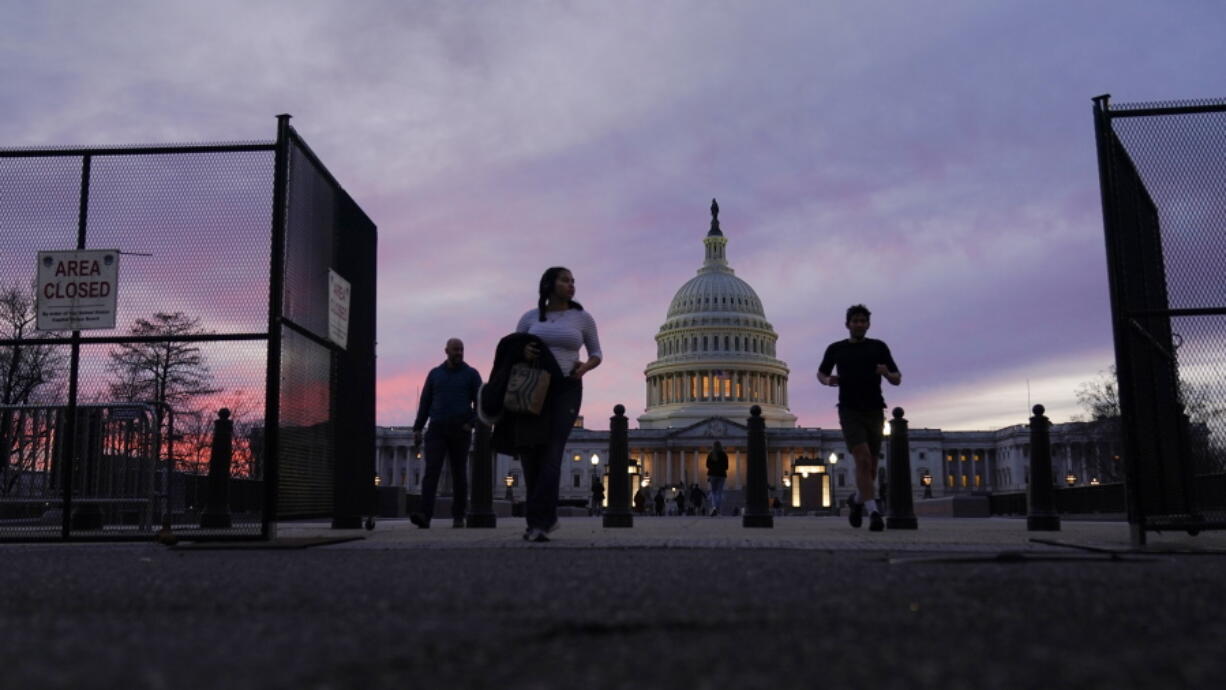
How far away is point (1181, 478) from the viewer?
358 inches

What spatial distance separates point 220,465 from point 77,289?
6.71 ft

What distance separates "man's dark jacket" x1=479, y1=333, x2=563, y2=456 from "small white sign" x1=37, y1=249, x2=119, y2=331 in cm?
337

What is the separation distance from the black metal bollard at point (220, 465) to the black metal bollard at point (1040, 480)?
10.3 m

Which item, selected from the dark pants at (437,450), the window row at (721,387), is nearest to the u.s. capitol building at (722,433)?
the window row at (721,387)

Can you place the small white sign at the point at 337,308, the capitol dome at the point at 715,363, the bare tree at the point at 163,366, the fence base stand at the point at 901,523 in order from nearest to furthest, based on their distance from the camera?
the bare tree at the point at 163,366
the small white sign at the point at 337,308
the fence base stand at the point at 901,523
the capitol dome at the point at 715,363

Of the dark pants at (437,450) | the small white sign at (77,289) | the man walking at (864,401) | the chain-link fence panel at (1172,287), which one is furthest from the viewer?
the dark pants at (437,450)

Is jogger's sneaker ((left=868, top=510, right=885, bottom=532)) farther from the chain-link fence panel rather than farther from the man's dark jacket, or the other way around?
the man's dark jacket

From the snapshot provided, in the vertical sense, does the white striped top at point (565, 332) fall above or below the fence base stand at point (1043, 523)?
above

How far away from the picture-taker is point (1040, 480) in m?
16.1

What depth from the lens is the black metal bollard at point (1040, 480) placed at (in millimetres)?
15938

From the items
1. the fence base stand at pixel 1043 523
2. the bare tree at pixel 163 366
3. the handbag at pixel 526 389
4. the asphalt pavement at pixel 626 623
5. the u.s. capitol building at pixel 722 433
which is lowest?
the asphalt pavement at pixel 626 623

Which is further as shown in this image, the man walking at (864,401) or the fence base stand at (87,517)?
the man walking at (864,401)

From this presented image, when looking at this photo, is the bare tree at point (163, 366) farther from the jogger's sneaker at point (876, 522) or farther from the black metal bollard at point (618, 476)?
the jogger's sneaker at point (876, 522)

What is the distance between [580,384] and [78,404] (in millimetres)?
4594
